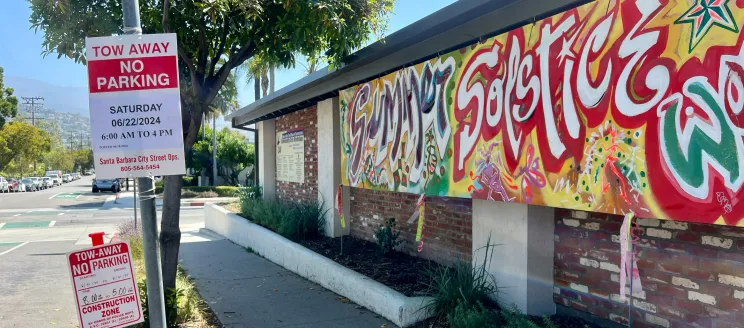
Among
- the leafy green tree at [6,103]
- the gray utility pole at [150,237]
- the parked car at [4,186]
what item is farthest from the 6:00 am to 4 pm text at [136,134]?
the parked car at [4,186]

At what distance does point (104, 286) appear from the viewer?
3.83 m

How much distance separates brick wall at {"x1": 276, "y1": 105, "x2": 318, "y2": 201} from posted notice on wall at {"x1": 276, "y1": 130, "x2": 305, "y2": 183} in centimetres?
15

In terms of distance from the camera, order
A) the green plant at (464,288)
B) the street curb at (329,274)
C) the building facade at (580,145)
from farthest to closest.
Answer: the street curb at (329,274) < the green plant at (464,288) < the building facade at (580,145)

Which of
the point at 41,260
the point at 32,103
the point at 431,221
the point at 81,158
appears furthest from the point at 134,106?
the point at 81,158

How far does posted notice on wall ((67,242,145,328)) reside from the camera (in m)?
3.73

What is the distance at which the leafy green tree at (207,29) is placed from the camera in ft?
19.2

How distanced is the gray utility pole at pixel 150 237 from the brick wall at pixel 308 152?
668cm

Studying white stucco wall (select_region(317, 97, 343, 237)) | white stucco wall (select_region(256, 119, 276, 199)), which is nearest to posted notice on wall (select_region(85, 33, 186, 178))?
white stucco wall (select_region(317, 97, 343, 237))

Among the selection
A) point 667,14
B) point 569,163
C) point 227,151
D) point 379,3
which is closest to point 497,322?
point 569,163

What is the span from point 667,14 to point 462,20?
7.13 feet

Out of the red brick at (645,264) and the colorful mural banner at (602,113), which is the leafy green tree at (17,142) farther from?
the red brick at (645,264)

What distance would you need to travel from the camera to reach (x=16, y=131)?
53781 millimetres

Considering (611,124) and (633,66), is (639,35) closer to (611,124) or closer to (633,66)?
(633,66)

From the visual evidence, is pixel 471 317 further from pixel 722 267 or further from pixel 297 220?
pixel 297 220
